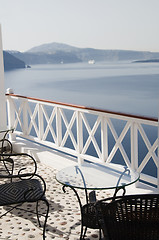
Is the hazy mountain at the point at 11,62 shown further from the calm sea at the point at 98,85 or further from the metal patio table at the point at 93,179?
the metal patio table at the point at 93,179

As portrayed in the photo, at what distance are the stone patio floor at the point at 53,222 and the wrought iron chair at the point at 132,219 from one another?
3.92 feet

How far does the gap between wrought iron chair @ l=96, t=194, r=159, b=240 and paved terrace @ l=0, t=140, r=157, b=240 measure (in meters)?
1.19

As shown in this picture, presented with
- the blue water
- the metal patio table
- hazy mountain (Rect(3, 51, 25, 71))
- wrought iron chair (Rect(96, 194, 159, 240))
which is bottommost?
the blue water

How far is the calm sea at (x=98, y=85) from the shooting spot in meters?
26.8

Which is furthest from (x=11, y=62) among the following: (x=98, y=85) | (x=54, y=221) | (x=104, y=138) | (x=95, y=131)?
(x=98, y=85)

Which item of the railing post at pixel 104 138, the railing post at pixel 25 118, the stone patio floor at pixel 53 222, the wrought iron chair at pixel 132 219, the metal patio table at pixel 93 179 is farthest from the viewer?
the railing post at pixel 25 118

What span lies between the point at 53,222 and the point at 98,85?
30.7 m

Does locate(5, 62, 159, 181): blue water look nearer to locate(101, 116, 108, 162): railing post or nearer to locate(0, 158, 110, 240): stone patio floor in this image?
locate(101, 116, 108, 162): railing post

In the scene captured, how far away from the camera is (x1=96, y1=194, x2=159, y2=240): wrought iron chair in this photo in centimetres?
201

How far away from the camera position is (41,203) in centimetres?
396

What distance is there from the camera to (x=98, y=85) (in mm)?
33750

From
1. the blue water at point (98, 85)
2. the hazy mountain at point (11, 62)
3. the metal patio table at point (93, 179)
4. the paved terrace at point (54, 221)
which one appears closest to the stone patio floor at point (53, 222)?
the paved terrace at point (54, 221)

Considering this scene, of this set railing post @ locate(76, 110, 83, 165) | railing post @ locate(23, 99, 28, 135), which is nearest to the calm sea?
railing post @ locate(23, 99, 28, 135)

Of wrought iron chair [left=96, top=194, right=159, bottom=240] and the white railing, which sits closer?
wrought iron chair [left=96, top=194, right=159, bottom=240]
